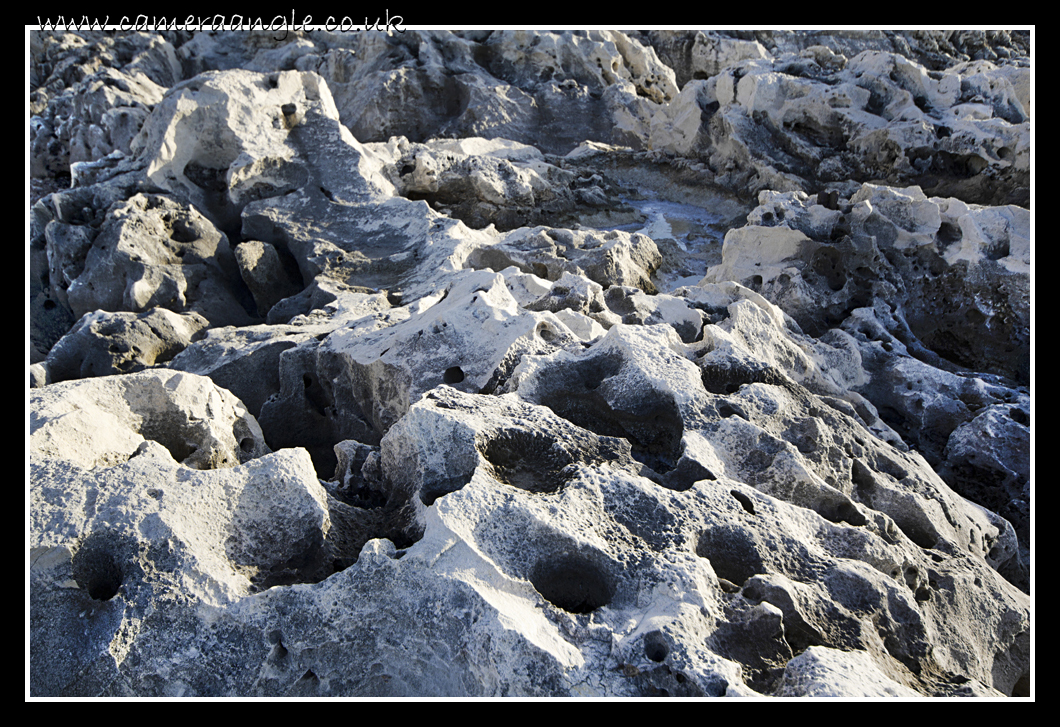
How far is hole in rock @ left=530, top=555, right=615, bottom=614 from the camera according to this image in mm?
2473

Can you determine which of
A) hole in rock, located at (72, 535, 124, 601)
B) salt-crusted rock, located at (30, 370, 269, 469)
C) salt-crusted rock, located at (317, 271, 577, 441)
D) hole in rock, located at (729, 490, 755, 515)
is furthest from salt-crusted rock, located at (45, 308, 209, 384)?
hole in rock, located at (729, 490, 755, 515)

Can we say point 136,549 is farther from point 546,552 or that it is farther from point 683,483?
point 683,483

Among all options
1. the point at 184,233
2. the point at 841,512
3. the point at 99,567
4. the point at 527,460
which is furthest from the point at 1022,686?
the point at 184,233

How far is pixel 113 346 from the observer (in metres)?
5.25

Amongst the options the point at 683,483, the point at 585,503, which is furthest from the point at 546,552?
the point at 683,483

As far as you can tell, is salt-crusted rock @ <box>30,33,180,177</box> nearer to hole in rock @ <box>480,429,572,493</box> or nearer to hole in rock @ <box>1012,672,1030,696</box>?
hole in rock @ <box>480,429,572,493</box>

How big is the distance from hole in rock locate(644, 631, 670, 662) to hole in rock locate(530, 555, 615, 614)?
27 centimetres

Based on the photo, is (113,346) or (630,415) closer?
(630,415)

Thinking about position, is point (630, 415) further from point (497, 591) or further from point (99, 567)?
point (99, 567)

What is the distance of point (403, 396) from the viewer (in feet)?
12.8

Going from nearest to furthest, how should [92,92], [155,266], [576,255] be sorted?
[576,255]
[155,266]
[92,92]

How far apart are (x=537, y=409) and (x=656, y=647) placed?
3.92 feet

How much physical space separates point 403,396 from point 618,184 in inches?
275

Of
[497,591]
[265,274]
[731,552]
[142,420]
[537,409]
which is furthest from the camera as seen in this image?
[265,274]
